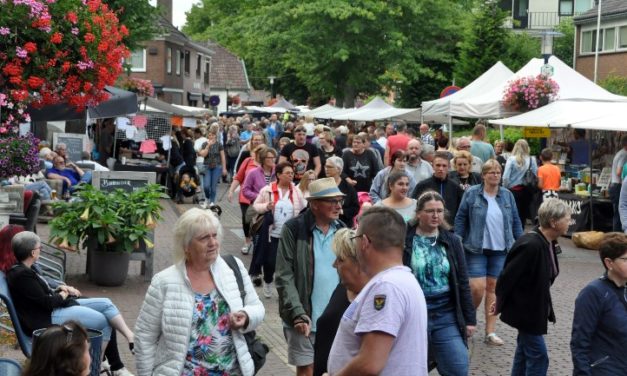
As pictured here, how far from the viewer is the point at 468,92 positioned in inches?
1120

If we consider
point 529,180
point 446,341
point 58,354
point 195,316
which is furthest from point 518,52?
point 58,354

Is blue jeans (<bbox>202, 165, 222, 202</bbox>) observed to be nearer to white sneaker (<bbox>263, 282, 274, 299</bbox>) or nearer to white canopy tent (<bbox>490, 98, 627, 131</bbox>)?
white canopy tent (<bbox>490, 98, 627, 131</bbox>)

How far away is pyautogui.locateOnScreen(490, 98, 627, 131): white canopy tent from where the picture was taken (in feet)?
63.7

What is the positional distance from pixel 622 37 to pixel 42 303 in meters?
43.8

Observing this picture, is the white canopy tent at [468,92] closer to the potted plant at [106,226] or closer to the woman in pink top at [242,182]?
the woman in pink top at [242,182]

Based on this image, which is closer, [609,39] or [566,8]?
[609,39]

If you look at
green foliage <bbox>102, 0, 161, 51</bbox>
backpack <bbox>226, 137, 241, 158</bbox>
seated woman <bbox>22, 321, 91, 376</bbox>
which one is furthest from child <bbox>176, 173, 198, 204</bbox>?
seated woman <bbox>22, 321, 91, 376</bbox>

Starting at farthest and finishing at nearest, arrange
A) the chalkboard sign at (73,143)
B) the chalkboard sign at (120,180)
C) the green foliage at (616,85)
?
the green foliage at (616,85) < the chalkboard sign at (73,143) < the chalkboard sign at (120,180)

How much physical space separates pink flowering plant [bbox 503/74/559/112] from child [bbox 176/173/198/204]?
7.54 metres

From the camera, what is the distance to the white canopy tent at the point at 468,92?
2623 centimetres

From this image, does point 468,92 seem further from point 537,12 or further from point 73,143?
point 537,12

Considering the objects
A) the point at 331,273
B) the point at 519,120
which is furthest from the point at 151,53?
the point at 331,273

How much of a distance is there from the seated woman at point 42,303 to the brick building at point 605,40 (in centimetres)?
4217

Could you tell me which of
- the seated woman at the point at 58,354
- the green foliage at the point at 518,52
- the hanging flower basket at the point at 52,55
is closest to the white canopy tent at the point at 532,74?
the hanging flower basket at the point at 52,55
